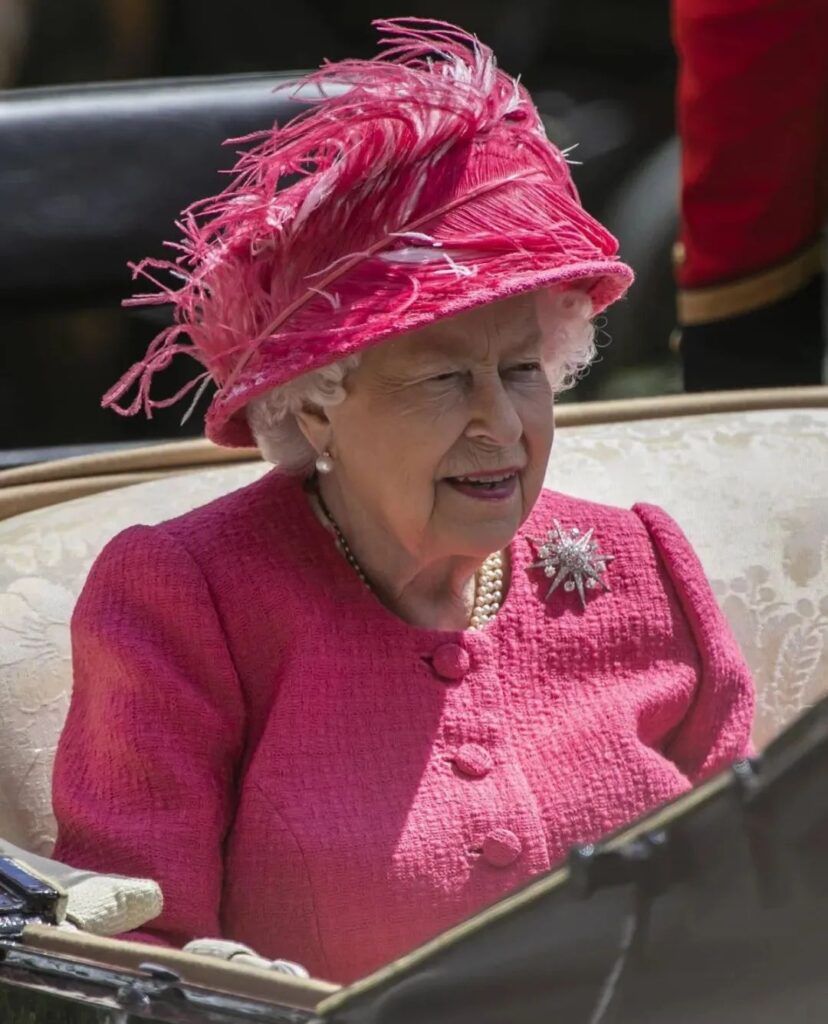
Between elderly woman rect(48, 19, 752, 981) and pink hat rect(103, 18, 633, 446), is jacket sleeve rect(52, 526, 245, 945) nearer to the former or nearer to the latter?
elderly woman rect(48, 19, 752, 981)

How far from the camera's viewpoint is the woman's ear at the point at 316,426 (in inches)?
74.8

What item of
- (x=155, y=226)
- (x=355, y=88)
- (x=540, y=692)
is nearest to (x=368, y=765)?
(x=540, y=692)

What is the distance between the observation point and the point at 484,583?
2.04m

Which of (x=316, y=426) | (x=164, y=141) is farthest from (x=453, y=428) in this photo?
(x=164, y=141)

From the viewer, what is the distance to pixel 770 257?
150 inches

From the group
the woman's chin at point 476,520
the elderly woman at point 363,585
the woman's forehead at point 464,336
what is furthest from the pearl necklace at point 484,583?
the woman's forehead at point 464,336

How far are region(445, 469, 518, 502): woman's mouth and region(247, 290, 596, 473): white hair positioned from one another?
0.47 ft

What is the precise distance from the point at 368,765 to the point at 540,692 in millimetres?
222

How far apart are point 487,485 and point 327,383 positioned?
19 cm

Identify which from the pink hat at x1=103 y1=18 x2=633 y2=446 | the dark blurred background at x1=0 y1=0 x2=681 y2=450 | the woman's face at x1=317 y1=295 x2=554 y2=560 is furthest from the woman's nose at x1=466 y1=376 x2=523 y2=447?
the dark blurred background at x1=0 y1=0 x2=681 y2=450

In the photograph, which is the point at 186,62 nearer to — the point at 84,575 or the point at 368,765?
the point at 84,575

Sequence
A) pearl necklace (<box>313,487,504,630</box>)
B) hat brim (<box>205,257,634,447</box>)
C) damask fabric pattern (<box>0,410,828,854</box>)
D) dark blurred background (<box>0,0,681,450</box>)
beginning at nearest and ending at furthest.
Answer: hat brim (<box>205,257,634,447</box>)
pearl necklace (<box>313,487,504,630</box>)
damask fabric pattern (<box>0,410,828,854</box>)
dark blurred background (<box>0,0,681,450</box>)

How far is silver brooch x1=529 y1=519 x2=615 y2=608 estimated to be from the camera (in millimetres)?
2059

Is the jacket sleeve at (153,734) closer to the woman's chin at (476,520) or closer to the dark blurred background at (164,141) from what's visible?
the woman's chin at (476,520)
